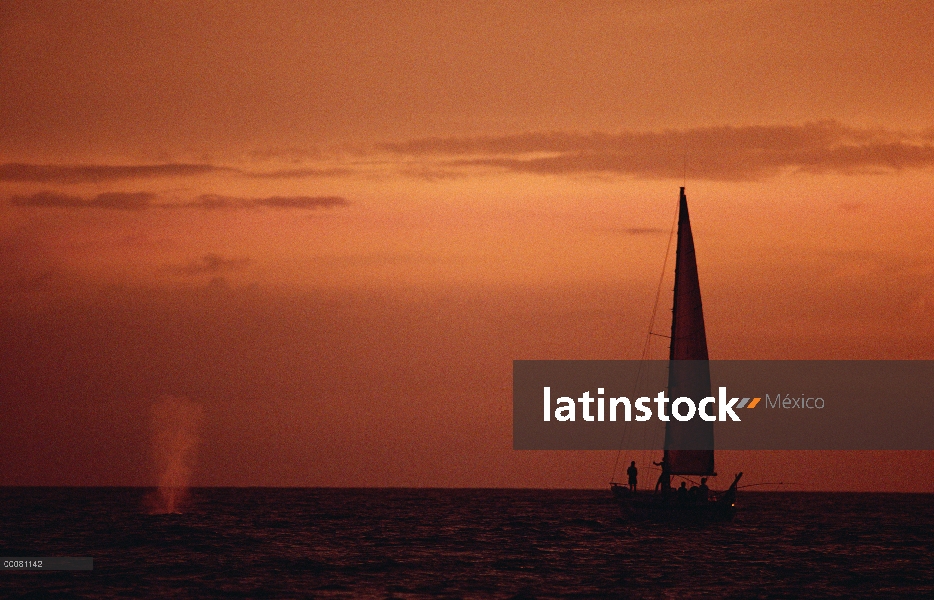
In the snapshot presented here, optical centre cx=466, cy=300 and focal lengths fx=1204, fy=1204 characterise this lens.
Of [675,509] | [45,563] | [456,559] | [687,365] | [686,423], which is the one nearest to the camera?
[45,563]

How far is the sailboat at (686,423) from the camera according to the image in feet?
231

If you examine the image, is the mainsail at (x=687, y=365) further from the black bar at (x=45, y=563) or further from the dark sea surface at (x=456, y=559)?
the black bar at (x=45, y=563)

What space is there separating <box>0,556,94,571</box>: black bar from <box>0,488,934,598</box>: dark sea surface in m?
0.91

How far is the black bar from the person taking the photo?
51.9 m

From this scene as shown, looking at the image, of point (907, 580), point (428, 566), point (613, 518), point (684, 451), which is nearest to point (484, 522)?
point (613, 518)

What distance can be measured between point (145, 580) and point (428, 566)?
13.6 meters

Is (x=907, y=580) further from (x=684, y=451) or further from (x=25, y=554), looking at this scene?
(x=25, y=554)

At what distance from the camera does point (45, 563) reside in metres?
53.5

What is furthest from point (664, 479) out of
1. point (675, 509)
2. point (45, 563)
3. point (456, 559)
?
point (45, 563)

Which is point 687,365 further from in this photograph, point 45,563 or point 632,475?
point 45,563

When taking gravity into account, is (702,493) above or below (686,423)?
below

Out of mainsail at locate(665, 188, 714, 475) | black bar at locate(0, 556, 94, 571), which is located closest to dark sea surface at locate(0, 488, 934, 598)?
black bar at locate(0, 556, 94, 571)

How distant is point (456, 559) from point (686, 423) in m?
19.0

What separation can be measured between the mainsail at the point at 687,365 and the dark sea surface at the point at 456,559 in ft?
16.2
